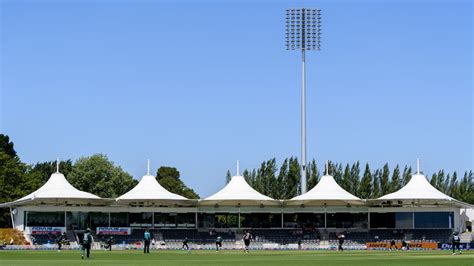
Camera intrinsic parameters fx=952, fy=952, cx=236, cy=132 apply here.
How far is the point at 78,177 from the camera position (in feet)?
457

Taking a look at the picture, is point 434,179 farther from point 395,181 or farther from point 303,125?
point 303,125

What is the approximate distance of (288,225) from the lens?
97.9 metres

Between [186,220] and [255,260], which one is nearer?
[255,260]

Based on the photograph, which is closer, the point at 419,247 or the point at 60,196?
the point at 419,247

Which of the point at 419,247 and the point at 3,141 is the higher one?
the point at 3,141

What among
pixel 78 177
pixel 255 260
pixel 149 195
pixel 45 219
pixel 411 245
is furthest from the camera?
pixel 78 177

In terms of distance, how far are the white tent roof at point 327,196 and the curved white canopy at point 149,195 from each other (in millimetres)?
11922

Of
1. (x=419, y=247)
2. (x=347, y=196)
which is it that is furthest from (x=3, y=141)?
(x=419, y=247)

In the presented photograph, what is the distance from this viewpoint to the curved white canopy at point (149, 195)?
94375mm

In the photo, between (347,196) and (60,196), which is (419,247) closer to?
(347,196)

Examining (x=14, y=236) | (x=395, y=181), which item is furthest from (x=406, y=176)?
(x=14, y=236)

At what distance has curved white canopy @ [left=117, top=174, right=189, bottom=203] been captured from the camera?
94.4 m

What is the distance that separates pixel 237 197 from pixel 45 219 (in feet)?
63.0

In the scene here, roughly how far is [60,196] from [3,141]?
2287 inches
